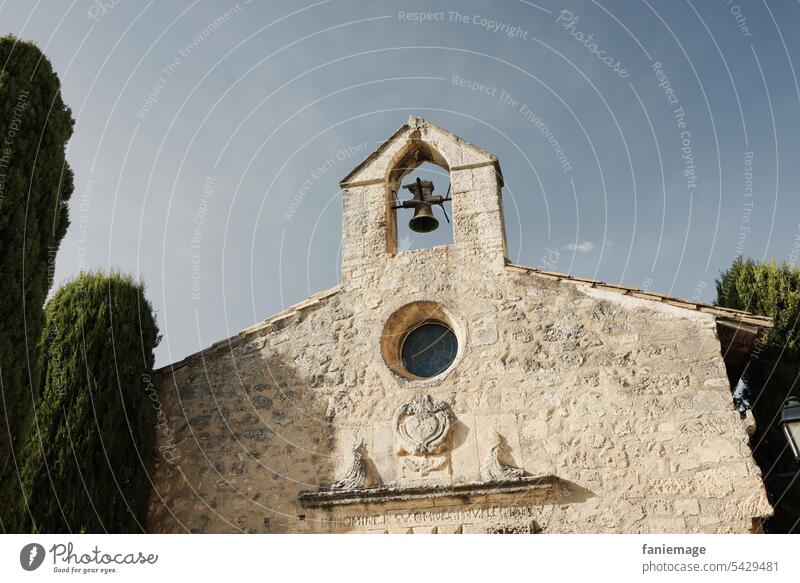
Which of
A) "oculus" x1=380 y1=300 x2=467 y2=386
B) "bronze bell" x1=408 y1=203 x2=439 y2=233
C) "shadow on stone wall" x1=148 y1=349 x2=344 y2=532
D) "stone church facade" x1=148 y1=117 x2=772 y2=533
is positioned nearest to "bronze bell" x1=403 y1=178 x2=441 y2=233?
"bronze bell" x1=408 y1=203 x2=439 y2=233

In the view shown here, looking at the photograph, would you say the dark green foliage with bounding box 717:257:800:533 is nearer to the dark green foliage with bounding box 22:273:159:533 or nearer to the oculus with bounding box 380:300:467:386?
the oculus with bounding box 380:300:467:386

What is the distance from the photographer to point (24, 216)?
630 centimetres

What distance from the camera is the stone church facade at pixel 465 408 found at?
6.99 meters

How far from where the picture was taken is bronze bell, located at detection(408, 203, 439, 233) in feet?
32.2

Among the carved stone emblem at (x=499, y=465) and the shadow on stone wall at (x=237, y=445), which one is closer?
the carved stone emblem at (x=499, y=465)

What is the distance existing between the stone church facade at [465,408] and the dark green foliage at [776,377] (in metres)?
0.97

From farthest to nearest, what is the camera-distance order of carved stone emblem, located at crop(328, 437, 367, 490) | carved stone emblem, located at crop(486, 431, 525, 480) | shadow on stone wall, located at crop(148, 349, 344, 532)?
shadow on stone wall, located at crop(148, 349, 344, 532) → carved stone emblem, located at crop(328, 437, 367, 490) → carved stone emblem, located at crop(486, 431, 525, 480)

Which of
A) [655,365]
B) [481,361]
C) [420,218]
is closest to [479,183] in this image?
[420,218]

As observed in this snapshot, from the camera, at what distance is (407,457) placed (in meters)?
7.63

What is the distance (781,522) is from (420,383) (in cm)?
481

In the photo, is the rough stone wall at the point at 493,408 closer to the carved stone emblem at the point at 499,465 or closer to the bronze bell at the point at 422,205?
the carved stone emblem at the point at 499,465

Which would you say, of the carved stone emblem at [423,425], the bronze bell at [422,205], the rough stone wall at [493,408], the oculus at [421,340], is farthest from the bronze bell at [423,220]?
the carved stone emblem at [423,425]
